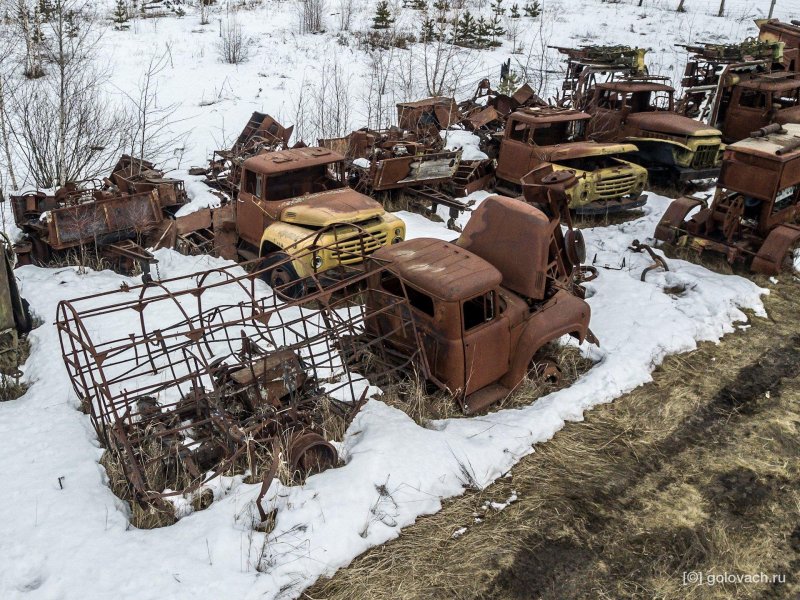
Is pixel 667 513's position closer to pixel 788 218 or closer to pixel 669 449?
pixel 669 449

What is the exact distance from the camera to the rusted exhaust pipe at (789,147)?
853cm

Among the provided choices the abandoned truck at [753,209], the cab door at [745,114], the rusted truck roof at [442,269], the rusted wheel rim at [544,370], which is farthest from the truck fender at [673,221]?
the cab door at [745,114]

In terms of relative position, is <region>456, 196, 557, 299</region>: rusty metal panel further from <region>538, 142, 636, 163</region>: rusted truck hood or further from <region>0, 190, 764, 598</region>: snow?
<region>538, 142, 636, 163</region>: rusted truck hood

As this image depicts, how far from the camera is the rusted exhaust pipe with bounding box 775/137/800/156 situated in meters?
8.53

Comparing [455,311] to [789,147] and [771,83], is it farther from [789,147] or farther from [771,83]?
[771,83]

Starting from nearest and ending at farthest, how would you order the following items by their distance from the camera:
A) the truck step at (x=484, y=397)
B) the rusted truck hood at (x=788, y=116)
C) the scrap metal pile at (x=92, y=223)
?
the truck step at (x=484, y=397), the scrap metal pile at (x=92, y=223), the rusted truck hood at (x=788, y=116)

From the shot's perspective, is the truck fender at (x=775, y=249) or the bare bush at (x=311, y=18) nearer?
the truck fender at (x=775, y=249)

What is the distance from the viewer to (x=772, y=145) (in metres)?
8.86

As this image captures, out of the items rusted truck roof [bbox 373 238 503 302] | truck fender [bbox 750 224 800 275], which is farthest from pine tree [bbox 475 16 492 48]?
rusted truck roof [bbox 373 238 503 302]

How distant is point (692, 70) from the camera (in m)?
15.4

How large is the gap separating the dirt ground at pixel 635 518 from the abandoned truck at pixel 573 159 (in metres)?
5.12

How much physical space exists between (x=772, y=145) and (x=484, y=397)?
6.43m

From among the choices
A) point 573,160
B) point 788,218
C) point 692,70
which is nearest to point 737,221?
point 788,218

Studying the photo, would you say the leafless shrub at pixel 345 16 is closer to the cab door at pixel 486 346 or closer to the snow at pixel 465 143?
the snow at pixel 465 143
